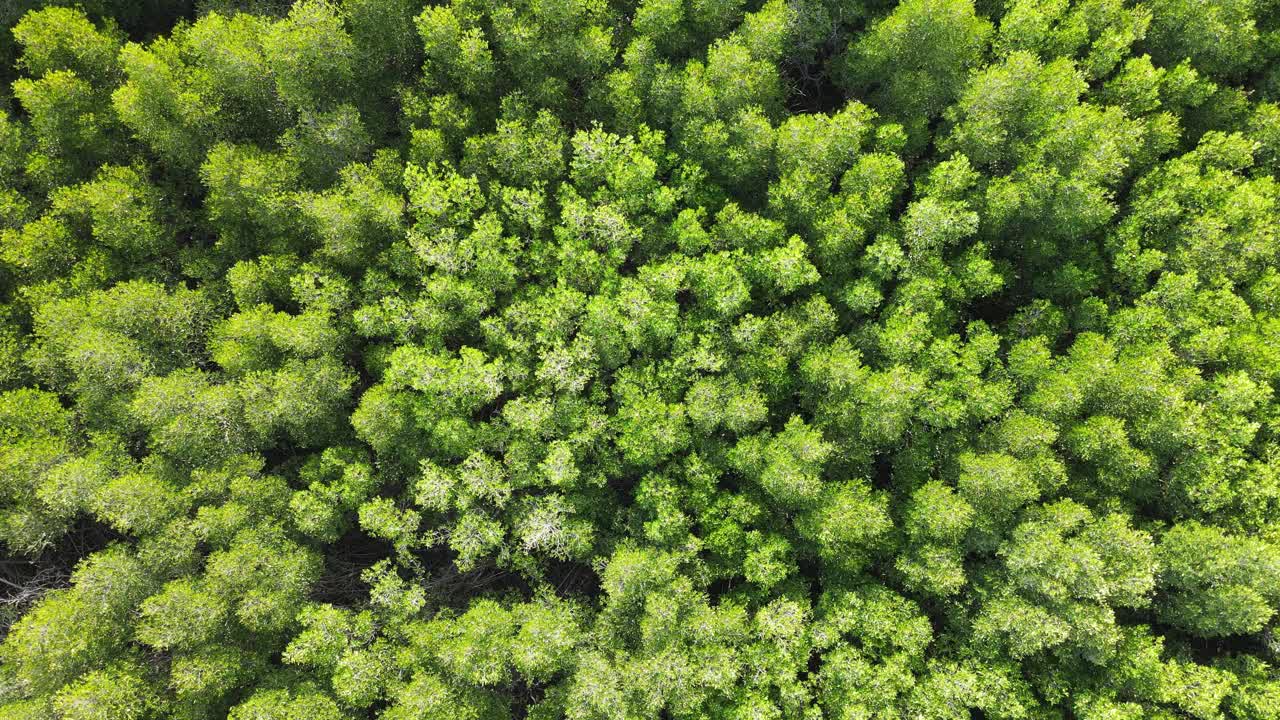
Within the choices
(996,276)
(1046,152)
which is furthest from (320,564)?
(1046,152)

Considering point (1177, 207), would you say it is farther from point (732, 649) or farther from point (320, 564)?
point (320, 564)

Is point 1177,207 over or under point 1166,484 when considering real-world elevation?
over

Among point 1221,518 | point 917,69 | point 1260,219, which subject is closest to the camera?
point 1221,518

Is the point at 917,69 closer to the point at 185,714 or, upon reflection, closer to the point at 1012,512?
the point at 1012,512

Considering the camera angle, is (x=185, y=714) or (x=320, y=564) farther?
(x=320, y=564)

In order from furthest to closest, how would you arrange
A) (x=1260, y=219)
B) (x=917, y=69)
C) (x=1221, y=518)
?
1. (x=917, y=69)
2. (x=1260, y=219)
3. (x=1221, y=518)

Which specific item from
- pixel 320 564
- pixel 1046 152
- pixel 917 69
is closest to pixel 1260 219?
pixel 1046 152

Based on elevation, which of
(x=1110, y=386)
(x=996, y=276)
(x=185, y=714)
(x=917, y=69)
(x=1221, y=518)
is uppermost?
(x=917, y=69)
